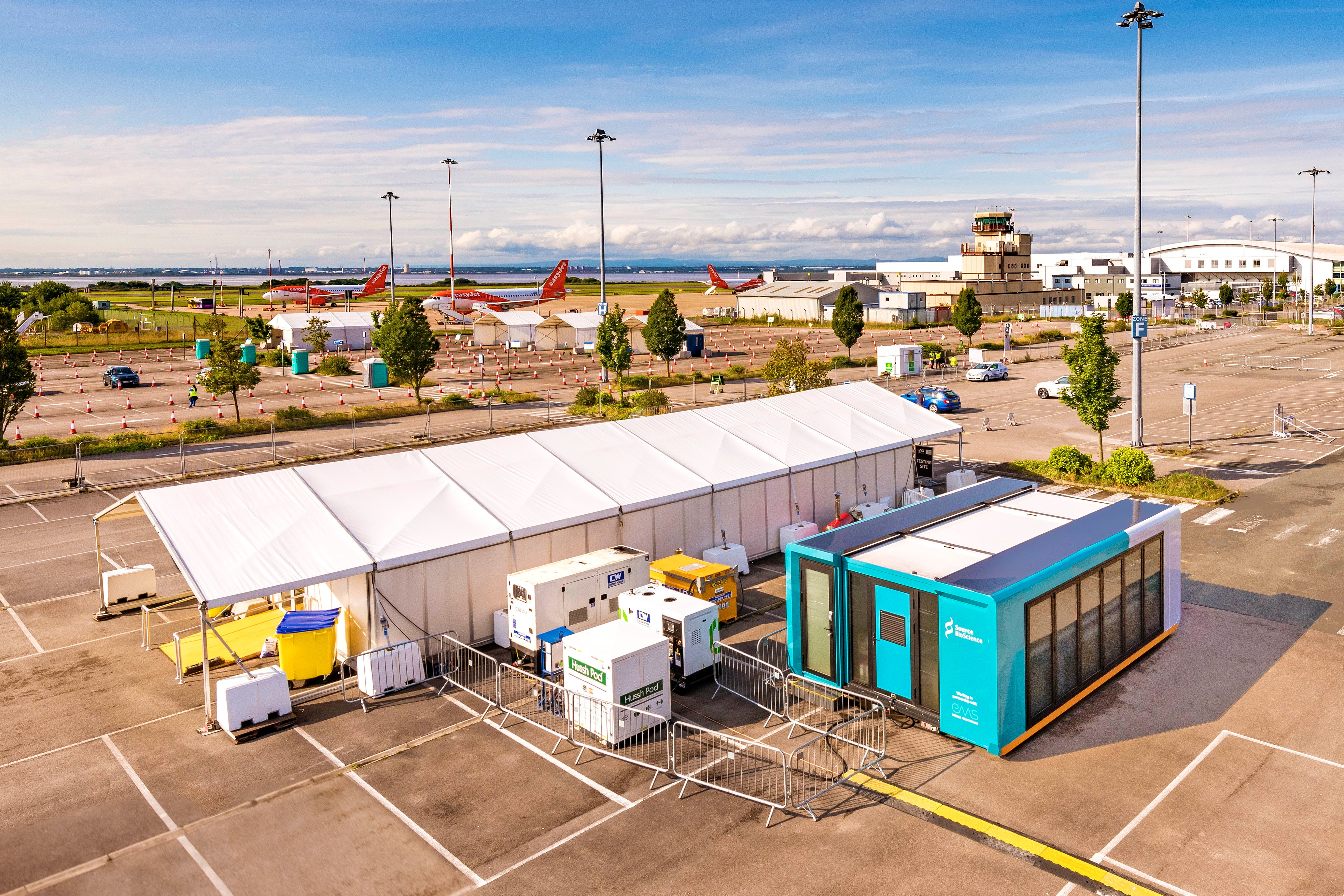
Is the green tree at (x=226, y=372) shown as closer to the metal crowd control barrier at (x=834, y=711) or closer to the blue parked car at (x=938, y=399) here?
the blue parked car at (x=938, y=399)

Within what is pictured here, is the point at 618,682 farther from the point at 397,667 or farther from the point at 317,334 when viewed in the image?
the point at 317,334

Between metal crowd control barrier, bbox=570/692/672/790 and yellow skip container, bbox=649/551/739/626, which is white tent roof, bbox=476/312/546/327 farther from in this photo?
metal crowd control barrier, bbox=570/692/672/790

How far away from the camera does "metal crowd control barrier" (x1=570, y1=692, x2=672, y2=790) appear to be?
50.2 ft

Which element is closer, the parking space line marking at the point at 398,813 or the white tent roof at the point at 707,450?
the parking space line marking at the point at 398,813

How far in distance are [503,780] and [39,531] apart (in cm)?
2322

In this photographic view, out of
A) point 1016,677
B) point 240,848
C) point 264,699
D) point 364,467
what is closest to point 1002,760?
point 1016,677

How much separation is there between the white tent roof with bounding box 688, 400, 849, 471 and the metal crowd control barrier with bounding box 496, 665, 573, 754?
11.2m

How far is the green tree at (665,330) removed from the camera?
61.5 metres

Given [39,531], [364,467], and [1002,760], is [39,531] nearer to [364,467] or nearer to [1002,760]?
[364,467]

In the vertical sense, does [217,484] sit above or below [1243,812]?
above

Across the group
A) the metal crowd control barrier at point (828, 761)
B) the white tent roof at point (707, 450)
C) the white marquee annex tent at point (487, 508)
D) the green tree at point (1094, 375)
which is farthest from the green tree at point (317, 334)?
the metal crowd control barrier at point (828, 761)

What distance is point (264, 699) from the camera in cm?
1655

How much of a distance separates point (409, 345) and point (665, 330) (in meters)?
17.0

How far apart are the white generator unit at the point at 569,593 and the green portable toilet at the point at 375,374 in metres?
46.8
